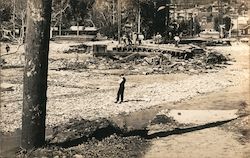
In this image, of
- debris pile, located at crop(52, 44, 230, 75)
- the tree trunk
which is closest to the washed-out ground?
the tree trunk

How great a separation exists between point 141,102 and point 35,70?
36.6ft

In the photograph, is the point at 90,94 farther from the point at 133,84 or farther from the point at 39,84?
the point at 39,84

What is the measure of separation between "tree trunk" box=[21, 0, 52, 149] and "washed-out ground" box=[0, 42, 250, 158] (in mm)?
484

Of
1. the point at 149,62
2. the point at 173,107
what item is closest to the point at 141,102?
the point at 173,107

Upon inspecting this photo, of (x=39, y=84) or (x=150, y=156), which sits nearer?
(x=39, y=84)

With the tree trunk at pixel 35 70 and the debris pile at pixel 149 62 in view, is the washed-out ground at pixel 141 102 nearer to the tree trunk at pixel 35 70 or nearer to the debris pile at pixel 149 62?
the tree trunk at pixel 35 70

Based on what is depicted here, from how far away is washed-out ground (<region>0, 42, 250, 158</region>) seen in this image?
11.7m

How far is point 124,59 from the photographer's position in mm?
42188

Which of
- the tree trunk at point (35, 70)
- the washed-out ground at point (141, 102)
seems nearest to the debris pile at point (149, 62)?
the washed-out ground at point (141, 102)

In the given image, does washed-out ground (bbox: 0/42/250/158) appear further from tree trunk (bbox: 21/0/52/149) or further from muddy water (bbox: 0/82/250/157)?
tree trunk (bbox: 21/0/52/149)

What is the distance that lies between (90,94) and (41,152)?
13.0m

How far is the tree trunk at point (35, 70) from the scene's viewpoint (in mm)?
10469

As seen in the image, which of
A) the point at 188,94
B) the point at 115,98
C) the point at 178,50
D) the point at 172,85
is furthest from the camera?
the point at 178,50

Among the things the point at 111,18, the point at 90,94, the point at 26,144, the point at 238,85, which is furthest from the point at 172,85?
the point at 111,18
